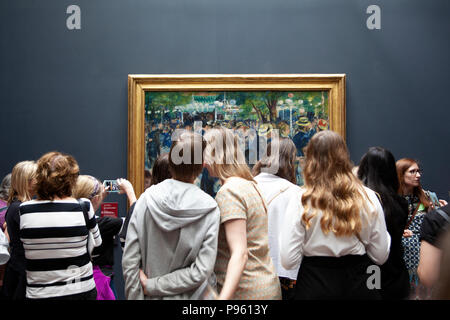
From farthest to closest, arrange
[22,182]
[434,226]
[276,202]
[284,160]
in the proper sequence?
[22,182], [284,160], [276,202], [434,226]

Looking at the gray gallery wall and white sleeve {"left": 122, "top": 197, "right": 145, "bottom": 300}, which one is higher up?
the gray gallery wall

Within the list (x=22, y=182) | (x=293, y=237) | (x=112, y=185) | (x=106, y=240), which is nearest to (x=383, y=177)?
(x=293, y=237)

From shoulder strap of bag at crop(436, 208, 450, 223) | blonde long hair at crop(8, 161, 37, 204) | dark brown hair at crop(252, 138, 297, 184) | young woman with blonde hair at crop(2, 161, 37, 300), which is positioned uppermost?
dark brown hair at crop(252, 138, 297, 184)

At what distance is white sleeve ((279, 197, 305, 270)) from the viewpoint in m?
2.45

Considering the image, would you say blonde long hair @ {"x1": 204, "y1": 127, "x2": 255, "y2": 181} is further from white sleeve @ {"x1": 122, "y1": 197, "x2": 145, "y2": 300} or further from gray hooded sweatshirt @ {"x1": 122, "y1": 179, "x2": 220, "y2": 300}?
white sleeve @ {"x1": 122, "y1": 197, "x2": 145, "y2": 300}

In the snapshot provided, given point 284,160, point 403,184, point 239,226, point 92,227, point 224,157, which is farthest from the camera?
point 403,184

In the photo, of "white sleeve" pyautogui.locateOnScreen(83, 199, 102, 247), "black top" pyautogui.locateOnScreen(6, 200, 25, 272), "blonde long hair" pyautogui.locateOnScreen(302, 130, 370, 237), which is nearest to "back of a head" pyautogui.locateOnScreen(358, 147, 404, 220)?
"blonde long hair" pyautogui.locateOnScreen(302, 130, 370, 237)

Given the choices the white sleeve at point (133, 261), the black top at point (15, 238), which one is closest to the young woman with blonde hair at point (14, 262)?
the black top at point (15, 238)

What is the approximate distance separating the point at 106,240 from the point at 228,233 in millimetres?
1833

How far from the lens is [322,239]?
2.44 metres

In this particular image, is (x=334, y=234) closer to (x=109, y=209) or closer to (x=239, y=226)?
(x=239, y=226)

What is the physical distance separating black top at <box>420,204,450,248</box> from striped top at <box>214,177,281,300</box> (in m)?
0.94

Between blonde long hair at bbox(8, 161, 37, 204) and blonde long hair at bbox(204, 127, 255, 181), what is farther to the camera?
blonde long hair at bbox(8, 161, 37, 204)
